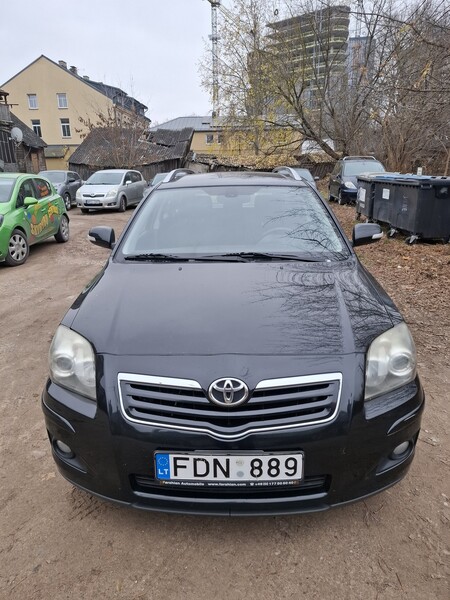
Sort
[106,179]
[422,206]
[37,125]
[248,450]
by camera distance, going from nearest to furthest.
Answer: [248,450], [422,206], [106,179], [37,125]

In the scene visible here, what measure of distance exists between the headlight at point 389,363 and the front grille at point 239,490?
43 centimetres

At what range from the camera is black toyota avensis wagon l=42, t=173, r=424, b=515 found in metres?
1.80

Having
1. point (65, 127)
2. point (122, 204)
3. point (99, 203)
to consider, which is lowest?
point (122, 204)

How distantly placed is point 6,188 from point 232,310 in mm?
7351

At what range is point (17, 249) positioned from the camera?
7898 mm

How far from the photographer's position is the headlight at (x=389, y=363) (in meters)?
1.95

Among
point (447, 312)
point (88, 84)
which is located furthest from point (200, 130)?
point (447, 312)

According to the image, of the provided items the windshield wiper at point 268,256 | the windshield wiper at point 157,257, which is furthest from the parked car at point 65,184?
the windshield wiper at point 268,256

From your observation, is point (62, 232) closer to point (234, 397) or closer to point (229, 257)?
point (229, 257)

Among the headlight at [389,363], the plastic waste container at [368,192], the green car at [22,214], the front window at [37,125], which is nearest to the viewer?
the headlight at [389,363]

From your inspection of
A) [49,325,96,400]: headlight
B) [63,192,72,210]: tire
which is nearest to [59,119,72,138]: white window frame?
[63,192,72,210]: tire

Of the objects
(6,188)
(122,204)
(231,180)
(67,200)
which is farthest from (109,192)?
(231,180)

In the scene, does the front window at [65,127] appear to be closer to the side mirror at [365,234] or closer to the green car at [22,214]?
the green car at [22,214]

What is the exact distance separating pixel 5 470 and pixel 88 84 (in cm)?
5069
